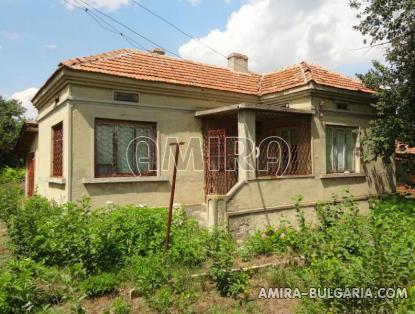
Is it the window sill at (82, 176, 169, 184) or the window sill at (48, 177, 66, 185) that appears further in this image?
the window sill at (48, 177, 66, 185)

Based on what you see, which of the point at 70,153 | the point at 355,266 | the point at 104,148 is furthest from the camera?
the point at 104,148

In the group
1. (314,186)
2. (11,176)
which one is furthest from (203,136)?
(11,176)

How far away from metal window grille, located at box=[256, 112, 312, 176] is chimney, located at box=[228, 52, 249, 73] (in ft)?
8.32

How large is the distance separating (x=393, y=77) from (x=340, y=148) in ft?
8.88

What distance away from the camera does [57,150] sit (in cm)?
1037

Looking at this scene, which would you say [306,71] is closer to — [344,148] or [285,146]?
[285,146]

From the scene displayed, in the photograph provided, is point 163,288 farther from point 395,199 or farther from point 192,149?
point 395,199

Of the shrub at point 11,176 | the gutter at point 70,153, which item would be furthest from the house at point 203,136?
the shrub at point 11,176

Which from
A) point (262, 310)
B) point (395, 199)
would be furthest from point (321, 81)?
point (262, 310)

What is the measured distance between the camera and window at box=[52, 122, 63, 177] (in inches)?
392

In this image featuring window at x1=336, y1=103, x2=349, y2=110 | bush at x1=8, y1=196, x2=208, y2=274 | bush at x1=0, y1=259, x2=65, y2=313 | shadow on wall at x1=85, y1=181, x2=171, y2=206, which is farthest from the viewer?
window at x1=336, y1=103, x2=349, y2=110

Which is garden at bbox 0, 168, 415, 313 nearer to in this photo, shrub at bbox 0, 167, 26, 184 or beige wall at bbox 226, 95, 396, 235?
beige wall at bbox 226, 95, 396, 235

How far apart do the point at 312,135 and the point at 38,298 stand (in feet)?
27.8

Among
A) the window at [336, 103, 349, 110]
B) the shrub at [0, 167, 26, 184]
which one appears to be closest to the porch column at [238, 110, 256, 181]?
the window at [336, 103, 349, 110]
